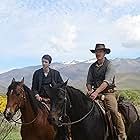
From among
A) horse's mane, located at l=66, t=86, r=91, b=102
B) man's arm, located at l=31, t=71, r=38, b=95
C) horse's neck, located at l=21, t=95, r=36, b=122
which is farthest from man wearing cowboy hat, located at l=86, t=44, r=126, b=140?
man's arm, located at l=31, t=71, r=38, b=95

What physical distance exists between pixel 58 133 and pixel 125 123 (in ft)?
5.78

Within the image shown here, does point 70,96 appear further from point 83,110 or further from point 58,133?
point 58,133

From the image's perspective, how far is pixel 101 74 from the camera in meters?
9.24

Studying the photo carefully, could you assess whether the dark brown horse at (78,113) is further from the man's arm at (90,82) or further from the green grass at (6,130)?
the green grass at (6,130)

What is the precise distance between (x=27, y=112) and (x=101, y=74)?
191cm

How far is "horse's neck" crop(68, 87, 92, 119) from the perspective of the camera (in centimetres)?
820

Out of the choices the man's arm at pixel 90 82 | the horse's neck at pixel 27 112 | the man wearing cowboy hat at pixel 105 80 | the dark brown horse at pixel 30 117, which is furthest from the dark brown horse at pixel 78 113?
the horse's neck at pixel 27 112

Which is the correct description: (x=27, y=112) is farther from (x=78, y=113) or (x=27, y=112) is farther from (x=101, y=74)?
(x=101, y=74)

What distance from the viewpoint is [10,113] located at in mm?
8945

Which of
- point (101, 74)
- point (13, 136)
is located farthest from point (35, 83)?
point (13, 136)

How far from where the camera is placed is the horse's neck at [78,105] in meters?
8.20

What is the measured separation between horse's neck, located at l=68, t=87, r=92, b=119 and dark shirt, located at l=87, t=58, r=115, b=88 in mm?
810

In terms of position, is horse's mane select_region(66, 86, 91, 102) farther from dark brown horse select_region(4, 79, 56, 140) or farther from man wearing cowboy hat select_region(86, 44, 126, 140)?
dark brown horse select_region(4, 79, 56, 140)

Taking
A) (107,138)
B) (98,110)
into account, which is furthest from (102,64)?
(107,138)
